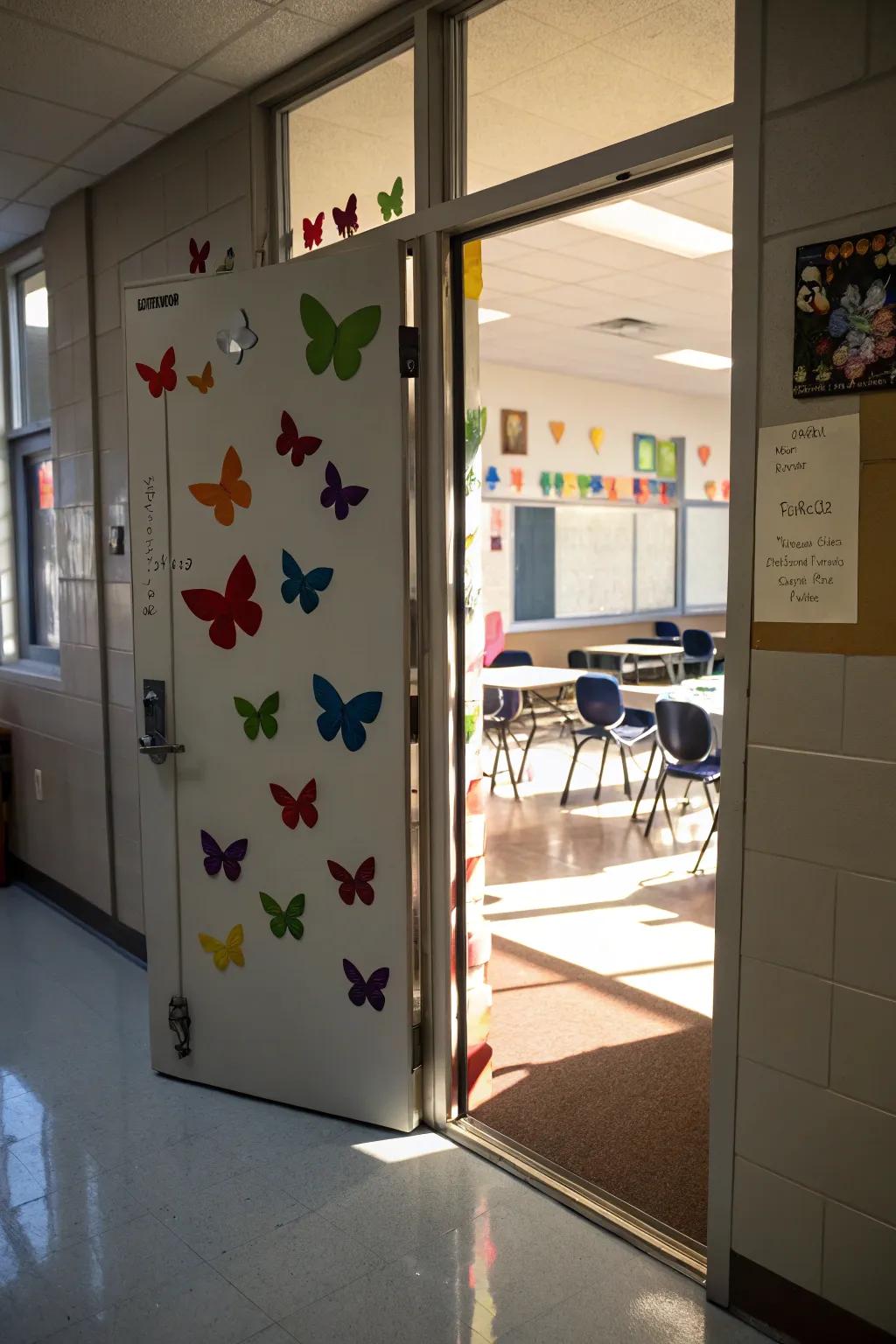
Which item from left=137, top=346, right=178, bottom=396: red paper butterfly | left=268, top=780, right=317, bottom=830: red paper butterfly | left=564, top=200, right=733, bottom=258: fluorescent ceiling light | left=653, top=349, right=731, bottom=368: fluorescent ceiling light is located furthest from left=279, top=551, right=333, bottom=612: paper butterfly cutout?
left=653, top=349, right=731, bottom=368: fluorescent ceiling light

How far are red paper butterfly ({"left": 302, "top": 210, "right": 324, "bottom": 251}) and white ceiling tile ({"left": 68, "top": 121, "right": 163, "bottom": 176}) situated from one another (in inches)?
32.1

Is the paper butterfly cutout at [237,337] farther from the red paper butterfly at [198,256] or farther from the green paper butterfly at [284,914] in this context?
the green paper butterfly at [284,914]

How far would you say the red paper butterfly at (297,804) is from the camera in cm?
271

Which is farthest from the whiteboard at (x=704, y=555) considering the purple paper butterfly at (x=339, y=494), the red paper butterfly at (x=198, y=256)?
the purple paper butterfly at (x=339, y=494)

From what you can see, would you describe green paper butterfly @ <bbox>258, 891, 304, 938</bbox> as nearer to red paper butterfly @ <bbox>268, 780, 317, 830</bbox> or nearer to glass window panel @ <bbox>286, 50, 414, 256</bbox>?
red paper butterfly @ <bbox>268, 780, 317, 830</bbox>

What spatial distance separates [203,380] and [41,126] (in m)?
1.24

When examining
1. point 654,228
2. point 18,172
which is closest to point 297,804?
point 18,172

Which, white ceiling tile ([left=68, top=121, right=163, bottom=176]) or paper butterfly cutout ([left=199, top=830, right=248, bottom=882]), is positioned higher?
white ceiling tile ([left=68, top=121, right=163, bottom=176])

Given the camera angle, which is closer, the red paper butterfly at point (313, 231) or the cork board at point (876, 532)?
the cork board at point (876, 532)

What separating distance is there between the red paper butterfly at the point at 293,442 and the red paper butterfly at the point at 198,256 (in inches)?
36.5

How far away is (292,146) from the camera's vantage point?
9.88 ft

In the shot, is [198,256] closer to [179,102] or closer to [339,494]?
[179,102]

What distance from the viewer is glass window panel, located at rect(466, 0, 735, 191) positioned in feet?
6.81

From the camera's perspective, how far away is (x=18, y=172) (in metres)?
3.71
